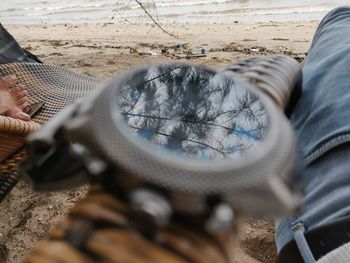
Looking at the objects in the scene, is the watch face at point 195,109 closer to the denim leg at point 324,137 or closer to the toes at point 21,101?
the denim leg at point 324,137

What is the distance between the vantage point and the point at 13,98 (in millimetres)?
2092

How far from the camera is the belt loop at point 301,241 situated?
0.84 meters

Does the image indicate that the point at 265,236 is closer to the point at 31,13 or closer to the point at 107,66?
the point at 107,66

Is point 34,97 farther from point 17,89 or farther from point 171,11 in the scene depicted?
point 171,11

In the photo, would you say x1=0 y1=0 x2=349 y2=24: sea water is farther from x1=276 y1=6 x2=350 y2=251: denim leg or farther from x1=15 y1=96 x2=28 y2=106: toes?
x1=276 y1=6 x2=350 y2=251: denim leg

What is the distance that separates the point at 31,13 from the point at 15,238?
42.5 feet

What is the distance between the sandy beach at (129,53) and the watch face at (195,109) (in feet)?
3.80

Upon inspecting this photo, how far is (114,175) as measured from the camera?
1.49ft

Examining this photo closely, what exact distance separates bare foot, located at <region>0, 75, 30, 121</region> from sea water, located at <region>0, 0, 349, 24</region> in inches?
170

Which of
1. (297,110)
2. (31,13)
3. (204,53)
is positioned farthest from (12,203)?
(31,13)

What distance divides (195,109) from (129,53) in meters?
4.87

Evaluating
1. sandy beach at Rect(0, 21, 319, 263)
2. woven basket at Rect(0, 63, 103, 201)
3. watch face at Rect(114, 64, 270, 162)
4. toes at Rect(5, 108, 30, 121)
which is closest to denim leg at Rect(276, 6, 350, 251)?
watch face at Rect(114, 64, 270, 162)

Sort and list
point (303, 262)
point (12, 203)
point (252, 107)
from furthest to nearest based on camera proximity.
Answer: point (12, 203) → point (303, 262) → point (252, 107)

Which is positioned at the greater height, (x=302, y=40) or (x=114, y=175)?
(x=114, y=175)
